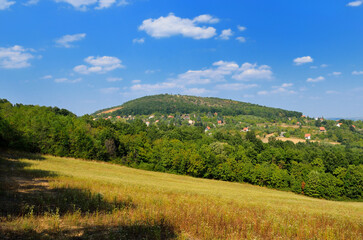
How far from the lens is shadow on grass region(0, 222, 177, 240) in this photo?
20.0ft

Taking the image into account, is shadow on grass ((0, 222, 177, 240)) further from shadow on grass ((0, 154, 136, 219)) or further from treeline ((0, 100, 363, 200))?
treeline ((0, 100, 363, 200))

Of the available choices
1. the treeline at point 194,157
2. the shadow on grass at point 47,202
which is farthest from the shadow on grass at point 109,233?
the treeline at point 194,157

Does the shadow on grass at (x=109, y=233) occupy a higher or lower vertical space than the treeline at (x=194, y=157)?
higher

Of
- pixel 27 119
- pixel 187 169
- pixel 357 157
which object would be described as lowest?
pixel 187 169

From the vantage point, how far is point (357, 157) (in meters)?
78.1

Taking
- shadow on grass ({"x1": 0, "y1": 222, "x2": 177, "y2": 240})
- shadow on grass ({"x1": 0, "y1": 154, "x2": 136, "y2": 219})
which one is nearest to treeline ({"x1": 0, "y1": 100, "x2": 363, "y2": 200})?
shadow on grass ({"x1": 0, "y1": 154, "x2": 136, "y2": 219})

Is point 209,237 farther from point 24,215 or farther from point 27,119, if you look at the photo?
point 27,119

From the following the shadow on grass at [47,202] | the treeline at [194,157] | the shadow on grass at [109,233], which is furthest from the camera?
the treeline at [194,157]

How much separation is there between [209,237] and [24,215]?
6925 millimetres

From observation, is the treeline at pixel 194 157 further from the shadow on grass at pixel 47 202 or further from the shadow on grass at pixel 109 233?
the shadow on grass at pixel 109 233

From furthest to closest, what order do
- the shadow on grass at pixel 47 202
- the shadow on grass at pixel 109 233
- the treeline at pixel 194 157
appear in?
the treeline at pixel 194 157
the shadow on grass at pixel 47 202
the shadow on grass at pixel 109 233

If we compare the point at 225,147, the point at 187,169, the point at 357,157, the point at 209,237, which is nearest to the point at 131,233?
the point at 209,237

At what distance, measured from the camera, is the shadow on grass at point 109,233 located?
6.10 m

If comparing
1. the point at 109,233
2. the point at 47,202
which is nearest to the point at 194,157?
the point at 47,202
